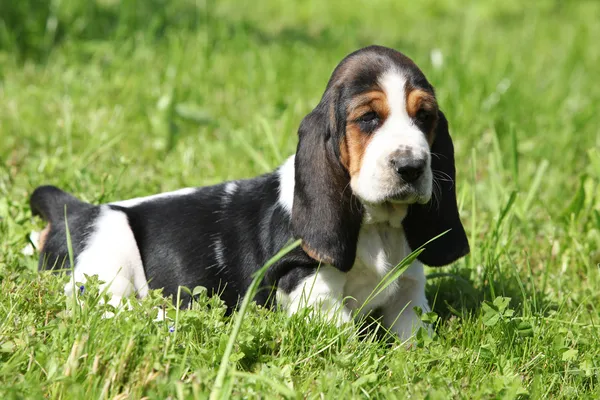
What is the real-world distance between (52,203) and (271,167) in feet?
5.43

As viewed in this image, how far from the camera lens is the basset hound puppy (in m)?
3.43

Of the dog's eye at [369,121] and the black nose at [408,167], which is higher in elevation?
the dog's eye at [369,121]

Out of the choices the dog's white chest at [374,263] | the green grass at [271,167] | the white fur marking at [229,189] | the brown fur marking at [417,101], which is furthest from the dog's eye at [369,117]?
the white fur marking at [229,189]

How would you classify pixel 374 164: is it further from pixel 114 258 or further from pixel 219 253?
pixel 114 258

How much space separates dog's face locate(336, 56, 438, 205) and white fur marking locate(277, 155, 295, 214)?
→ 0.42 metres

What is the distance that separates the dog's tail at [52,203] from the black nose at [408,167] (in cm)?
192

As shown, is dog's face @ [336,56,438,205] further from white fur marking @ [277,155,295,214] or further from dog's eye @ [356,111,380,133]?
white fur marking @ [277,155,295,214]

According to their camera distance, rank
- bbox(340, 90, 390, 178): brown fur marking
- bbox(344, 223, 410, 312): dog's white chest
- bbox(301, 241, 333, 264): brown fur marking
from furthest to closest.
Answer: bbox(344, 223, 410, 312): dog's white chest
bbox(301, 241, 333, 264): brown fur marking
bbox(340, 90, 390, 178): brown fur marking

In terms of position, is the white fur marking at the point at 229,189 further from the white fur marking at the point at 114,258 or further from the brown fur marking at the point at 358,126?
the brown fur marking at the point at 358,126

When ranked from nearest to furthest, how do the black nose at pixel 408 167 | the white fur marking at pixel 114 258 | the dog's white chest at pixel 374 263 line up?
the black nose at pixel 408 167 → the dog's white chest at pixel 374 263 → the white fur marking at pixel 114 258

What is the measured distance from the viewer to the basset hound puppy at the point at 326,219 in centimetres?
343

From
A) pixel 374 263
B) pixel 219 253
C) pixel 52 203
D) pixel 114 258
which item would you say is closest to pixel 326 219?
pixel 374 263

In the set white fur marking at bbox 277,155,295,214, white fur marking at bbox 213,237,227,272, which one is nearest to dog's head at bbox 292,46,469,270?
white fur marking at bbox 277,155,295,214

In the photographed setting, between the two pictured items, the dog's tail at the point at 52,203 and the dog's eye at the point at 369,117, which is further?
the dog's tail at the point at 52,203
